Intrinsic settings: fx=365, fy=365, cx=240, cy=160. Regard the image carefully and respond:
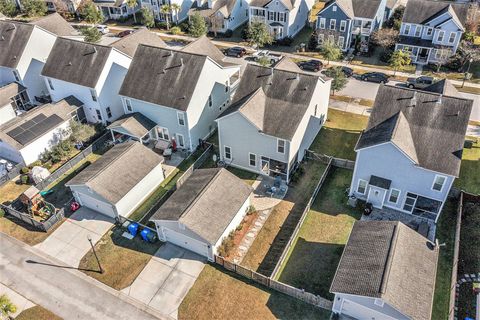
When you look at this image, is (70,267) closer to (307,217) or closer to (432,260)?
(307,217)

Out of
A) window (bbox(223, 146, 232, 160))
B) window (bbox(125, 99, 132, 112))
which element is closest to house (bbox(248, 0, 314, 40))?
window (bbox(125, 99, 132, 112))

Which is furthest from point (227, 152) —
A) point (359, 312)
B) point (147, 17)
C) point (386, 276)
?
point (147, 17)

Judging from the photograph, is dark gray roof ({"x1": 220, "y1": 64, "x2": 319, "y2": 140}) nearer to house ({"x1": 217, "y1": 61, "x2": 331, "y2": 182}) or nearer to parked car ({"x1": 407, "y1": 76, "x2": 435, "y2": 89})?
house ({"x1": 217, "y1": 61, "x2": 331, "y2": 182})

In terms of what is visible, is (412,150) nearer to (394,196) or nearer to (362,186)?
(394,196)

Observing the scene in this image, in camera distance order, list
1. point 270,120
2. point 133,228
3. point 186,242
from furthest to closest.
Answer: point 270,120 → point 133,228 → point 186,242

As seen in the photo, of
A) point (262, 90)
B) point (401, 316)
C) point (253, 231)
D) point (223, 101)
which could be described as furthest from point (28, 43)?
point (401, 316)

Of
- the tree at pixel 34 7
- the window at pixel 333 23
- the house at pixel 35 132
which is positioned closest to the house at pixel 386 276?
the house at pixel 35 132
